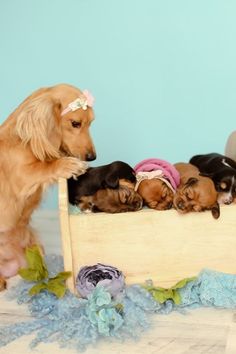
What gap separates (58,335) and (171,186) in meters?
0.60

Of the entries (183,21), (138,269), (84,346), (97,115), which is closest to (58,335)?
(84,346)

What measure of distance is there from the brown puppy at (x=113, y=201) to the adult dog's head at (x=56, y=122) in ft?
0.56

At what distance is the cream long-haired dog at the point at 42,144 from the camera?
1.91 meters

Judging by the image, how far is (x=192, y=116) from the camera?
2.83 meters

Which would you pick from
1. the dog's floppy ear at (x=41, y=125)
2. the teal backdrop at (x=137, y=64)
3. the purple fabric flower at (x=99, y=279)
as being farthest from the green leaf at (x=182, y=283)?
the teal backdrop at (x=137, y=64)

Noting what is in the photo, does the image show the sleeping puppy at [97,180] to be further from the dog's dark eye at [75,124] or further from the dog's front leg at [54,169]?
the dog's dark eye at [75,124]

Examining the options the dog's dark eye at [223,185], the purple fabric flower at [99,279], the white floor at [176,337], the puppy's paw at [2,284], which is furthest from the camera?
the puppy's paw at [2,284]

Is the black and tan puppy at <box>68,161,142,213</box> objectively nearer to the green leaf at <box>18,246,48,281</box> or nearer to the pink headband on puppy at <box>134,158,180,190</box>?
the pink headband on puppy at <box>134,158,180,190</box>

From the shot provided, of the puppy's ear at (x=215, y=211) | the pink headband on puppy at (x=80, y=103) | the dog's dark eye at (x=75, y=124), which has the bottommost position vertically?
the puppy's ear at (x=215, y=211)

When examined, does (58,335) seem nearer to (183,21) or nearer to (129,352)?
(129,352)

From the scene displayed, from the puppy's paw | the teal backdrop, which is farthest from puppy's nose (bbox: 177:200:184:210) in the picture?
the teal backdrop

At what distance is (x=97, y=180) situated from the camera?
1.92 m

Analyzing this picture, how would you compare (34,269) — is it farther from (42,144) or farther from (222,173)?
(222,173)

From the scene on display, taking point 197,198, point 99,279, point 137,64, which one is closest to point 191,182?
point 197,198
